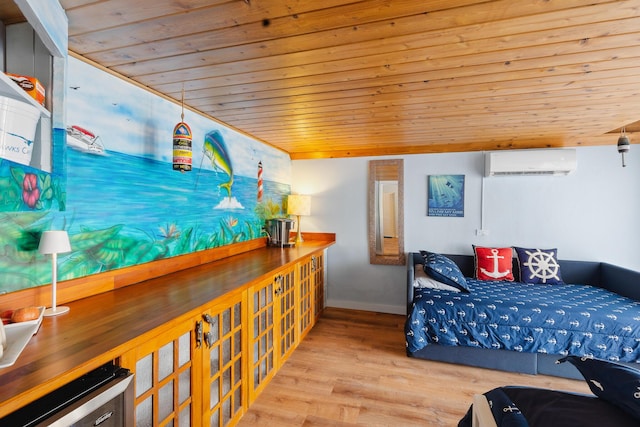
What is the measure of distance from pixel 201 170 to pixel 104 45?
1077 millimetres

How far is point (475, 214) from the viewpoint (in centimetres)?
365

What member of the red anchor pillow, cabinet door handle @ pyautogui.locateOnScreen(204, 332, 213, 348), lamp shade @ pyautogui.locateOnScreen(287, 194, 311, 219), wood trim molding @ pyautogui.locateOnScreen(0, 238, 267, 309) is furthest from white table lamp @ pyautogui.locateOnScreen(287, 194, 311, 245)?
cabinet door handle @ pyautogui.locateOnScreen(204, 332, 213, 348)

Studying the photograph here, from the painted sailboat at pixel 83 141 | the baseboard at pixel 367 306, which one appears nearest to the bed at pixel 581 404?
the painted sailboat at pixel 83 141

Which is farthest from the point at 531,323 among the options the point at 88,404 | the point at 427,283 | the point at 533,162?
the point at 88,404

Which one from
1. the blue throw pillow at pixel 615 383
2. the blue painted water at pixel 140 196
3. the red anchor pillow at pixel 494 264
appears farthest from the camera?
the red anchor pillow at pixel 494 264

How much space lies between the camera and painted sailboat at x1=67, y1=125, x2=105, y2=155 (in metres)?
1.46

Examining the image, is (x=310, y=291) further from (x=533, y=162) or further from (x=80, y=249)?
(x=533, y=162)

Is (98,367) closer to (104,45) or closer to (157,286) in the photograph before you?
(157,286)

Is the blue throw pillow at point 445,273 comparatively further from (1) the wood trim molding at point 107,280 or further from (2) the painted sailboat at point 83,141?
(2) the painted sailboat at point 83,141

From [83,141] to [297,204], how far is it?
250 cm

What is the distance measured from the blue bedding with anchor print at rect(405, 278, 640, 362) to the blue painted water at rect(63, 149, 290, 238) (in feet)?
6.57

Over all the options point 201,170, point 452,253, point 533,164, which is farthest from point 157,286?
point 533,164

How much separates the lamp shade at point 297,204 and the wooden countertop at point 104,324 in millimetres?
1739

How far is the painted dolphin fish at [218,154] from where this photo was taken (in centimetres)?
250
